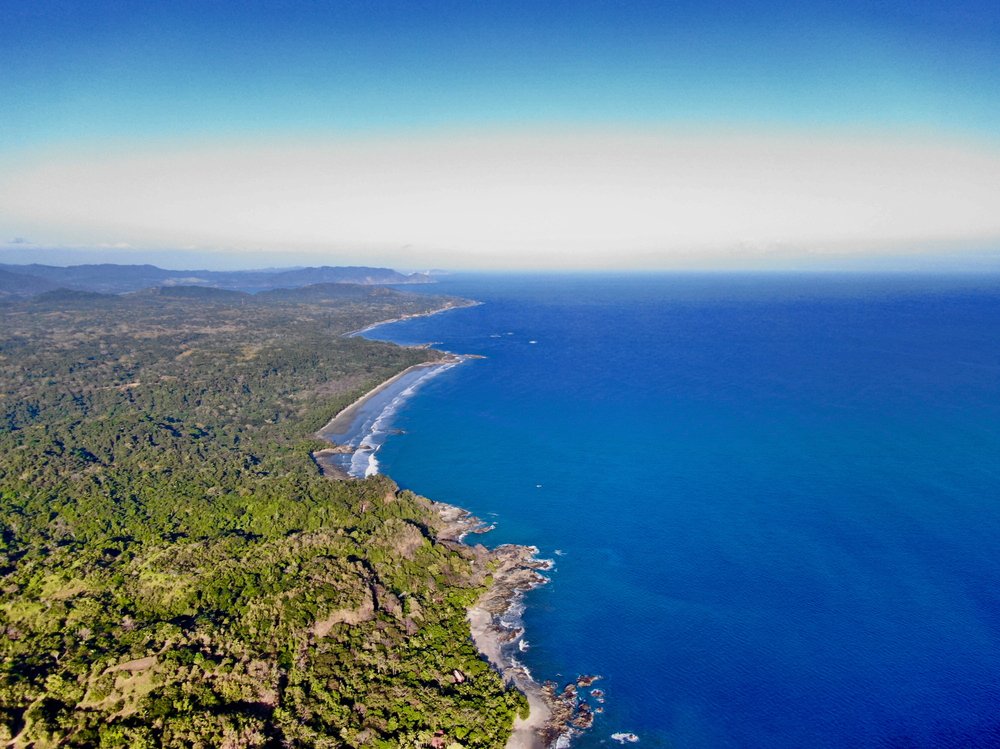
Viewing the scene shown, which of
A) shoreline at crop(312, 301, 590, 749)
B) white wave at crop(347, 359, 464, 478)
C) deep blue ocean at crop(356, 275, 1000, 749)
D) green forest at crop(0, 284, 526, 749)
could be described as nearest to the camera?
green forest at crop(0, 284, 526, 749)

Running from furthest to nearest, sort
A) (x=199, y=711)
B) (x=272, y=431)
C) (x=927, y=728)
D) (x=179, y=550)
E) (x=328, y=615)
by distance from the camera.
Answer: (x=272, y=431) < (x=179, y=550) < (x=328, y=615) < (x=927, y=728) < (x=199, y=711)

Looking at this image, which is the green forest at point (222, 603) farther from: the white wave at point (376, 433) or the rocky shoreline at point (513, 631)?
the white wave at point (376, 433)

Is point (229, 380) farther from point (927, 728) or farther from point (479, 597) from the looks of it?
point (927, 728)

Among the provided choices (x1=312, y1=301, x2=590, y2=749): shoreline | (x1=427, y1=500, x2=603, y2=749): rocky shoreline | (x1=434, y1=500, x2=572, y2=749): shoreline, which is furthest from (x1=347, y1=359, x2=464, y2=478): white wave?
(x1=427, y1=500, x2=603, y2=749): rocky shoreline

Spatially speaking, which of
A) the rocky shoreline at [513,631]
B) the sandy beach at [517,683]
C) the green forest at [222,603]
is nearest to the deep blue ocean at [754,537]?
the rocky shoreline at [513,631]

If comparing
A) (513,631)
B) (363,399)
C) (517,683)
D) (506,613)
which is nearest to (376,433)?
(363,399)

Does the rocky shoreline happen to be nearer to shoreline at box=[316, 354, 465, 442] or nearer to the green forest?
the green forest

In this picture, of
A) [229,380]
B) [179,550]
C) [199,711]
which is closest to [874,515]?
[199,711]
